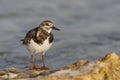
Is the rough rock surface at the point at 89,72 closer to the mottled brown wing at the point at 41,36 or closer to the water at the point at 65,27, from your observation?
the mottled brown wing at the point at 41,36

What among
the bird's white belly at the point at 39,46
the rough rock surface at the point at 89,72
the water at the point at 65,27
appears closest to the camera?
the rough rock surface at the point at 89,72

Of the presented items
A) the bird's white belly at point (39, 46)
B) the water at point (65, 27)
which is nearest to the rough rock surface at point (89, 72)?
the bird's white belly at point (39, 46)

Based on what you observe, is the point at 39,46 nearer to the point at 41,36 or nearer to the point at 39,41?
the point at 39,41

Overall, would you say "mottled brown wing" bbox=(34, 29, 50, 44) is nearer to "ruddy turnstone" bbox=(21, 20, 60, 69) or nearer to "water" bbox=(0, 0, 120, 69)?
"ruddy turnstone" bbox=(21, 20, 60, 69)

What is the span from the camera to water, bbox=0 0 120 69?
14.1 metres

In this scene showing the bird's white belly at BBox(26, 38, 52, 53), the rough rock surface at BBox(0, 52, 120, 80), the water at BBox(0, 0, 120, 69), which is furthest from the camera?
the water at BBox(0, 0, 120, 69)

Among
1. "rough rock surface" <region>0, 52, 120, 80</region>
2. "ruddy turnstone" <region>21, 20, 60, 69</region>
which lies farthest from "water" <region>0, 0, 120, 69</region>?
"rough rock surface" <region>0, 52, 120, 80</region>

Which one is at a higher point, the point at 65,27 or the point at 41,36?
the point at 65,27

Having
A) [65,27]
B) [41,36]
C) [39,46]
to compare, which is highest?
[65,27]

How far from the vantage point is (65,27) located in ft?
56.1

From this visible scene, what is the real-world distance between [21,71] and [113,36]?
635 centimetres

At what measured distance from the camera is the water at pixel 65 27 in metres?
14.1

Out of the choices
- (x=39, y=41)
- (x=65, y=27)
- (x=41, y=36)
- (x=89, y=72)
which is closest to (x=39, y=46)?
(x=39, y=41)

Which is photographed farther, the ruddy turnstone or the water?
the water
